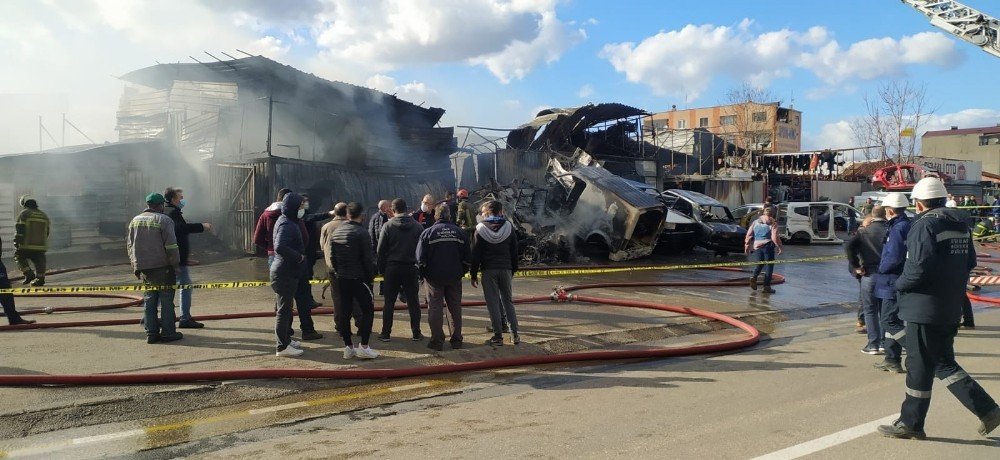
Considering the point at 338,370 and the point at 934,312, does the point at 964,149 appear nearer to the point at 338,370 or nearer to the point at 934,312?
the point at 934,312

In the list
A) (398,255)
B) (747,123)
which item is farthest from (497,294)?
(747,123)

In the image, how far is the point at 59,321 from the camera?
25.7 ft

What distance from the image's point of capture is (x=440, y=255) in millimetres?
6508

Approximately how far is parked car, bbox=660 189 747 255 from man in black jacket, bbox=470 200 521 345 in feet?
35.3

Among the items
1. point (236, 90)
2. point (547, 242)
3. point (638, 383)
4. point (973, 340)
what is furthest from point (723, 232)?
point (236, 90)

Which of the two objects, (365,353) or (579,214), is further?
(579,214)

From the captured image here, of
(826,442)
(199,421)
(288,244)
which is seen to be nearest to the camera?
(826,442)

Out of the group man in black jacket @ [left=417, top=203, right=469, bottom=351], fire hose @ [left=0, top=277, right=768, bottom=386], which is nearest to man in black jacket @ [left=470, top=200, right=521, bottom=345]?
man in black jacket @ [left=417, top=203, right=469, bottom=351]

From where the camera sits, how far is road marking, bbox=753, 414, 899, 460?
12.4 feet

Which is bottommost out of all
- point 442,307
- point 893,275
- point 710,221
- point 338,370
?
point 338,370

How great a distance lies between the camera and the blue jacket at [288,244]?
6.04 meters

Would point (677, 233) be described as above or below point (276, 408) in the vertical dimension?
above

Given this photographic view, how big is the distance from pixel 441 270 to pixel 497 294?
71 centimetres

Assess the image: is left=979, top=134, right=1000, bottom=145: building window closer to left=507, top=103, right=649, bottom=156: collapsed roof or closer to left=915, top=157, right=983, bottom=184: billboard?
left=915, top=157, right=983, bottom=184: billboard
